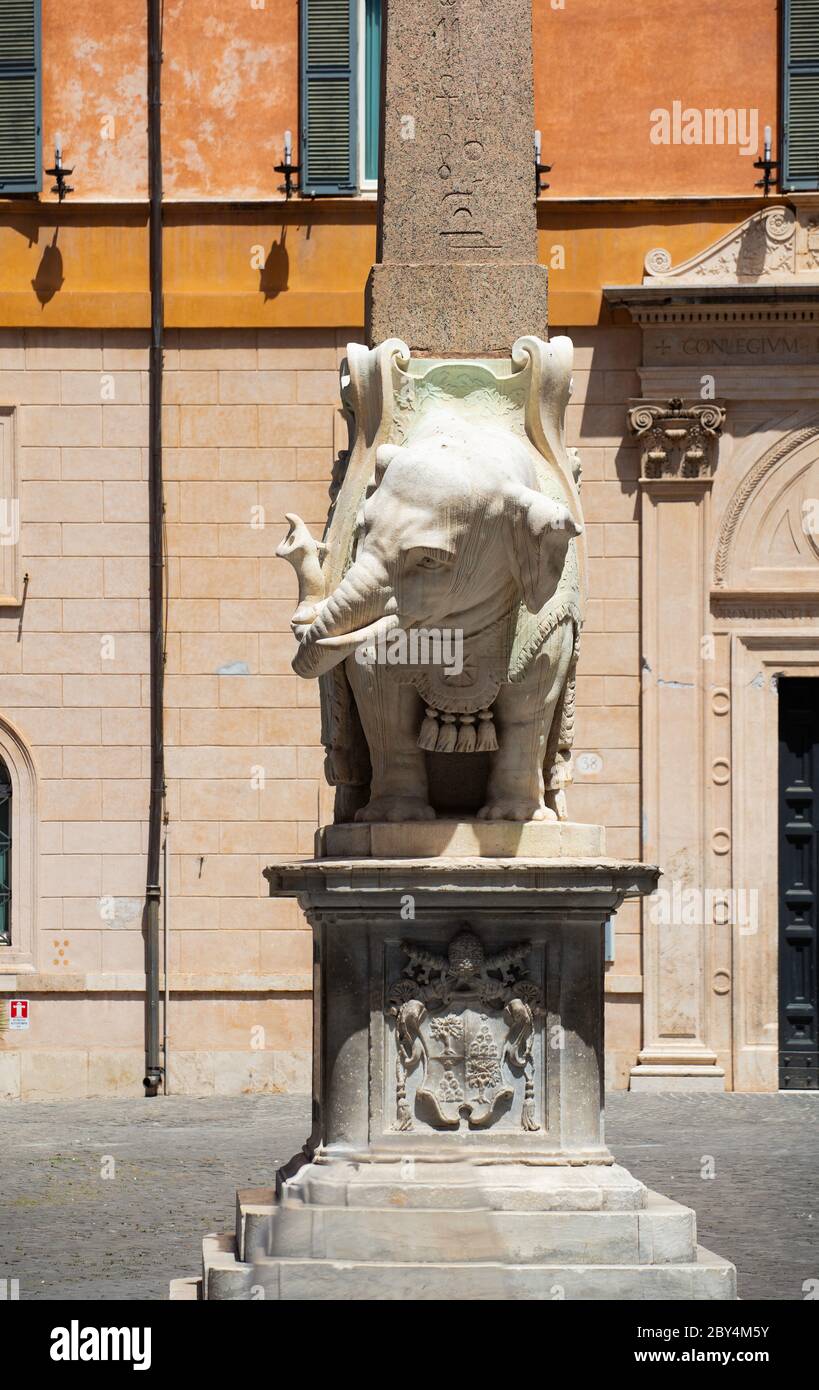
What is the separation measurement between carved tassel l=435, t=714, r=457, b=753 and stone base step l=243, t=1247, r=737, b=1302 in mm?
1596

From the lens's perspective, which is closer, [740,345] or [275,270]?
[740,345]

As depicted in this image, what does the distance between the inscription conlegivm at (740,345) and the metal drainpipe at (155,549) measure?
3.41 m

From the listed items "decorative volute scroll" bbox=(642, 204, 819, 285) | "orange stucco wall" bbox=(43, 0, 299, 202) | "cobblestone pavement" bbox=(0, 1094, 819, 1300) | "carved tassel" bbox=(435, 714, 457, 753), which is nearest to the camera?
"carved tassel" bbox=(435, 714, 457, 753)

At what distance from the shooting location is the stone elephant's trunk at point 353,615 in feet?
25.2

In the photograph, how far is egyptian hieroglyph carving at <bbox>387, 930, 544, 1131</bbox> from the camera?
7703 millimetres

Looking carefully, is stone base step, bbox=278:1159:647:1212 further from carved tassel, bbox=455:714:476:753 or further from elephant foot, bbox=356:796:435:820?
carved tassel, bbox=455:714:476:753

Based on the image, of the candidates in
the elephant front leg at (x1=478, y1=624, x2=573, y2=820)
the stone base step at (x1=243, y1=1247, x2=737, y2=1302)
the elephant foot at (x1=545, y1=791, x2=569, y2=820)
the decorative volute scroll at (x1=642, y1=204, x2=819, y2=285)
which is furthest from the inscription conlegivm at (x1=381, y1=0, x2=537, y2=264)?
the decorative volute scroll at (x1=642, y1=204, x2=819, y2=285)

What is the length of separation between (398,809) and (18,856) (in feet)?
32.0

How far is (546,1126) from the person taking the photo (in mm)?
7703

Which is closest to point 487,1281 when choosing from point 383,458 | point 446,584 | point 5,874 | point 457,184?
point 446,584

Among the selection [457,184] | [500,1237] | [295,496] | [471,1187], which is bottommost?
[500,1237]

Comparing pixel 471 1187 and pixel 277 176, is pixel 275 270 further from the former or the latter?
pixel 471 1187

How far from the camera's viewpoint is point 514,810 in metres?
7.89

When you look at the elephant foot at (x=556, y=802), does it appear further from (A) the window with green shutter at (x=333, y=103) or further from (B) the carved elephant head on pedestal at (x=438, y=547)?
(A) the window with green shutter at (x=333, y=103)
